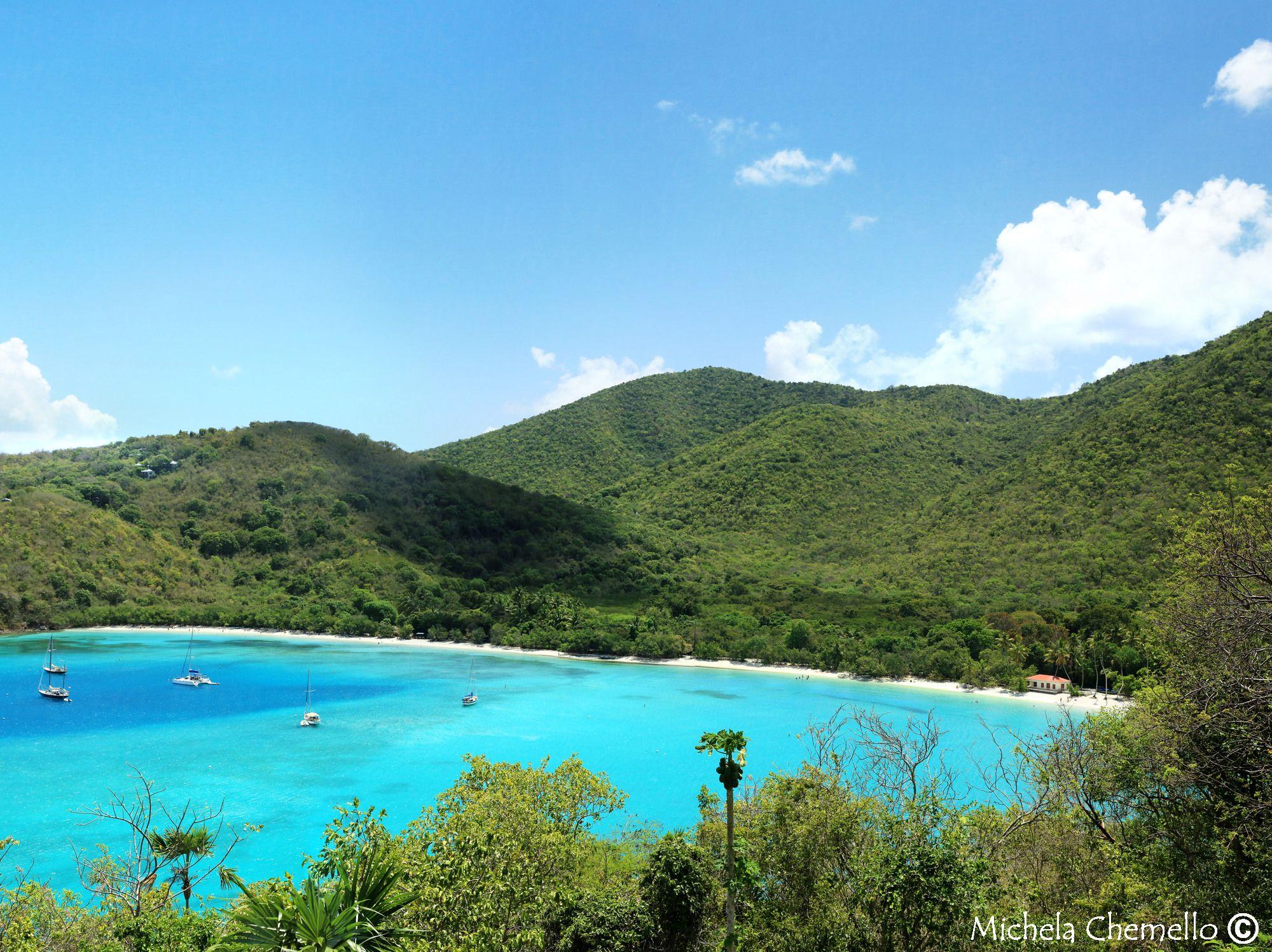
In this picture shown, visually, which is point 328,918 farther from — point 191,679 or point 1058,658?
point 191,679

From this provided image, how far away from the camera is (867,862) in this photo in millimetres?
13508

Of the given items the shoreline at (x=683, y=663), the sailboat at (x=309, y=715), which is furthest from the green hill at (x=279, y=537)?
the sailboat at (x=309, y=715)

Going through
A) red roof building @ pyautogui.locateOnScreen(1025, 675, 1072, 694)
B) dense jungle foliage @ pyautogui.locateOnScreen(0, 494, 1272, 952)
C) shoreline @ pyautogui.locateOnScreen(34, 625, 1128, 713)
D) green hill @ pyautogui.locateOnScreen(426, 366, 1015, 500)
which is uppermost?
green hill @ pyautogui.locateOnScreen(426, 366, 1015, 500)

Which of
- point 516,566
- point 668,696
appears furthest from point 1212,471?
point 516,566

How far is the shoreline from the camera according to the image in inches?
2082

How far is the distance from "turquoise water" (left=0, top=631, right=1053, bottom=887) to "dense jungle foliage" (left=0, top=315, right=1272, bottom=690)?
6.99 meters

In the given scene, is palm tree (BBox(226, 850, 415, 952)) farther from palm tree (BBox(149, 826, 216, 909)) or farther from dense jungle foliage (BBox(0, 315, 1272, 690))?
dense jungle foliage (BBox(0, 315, 1272, 690))

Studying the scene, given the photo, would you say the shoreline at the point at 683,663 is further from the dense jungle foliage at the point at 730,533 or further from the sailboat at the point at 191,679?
the sailboat at the point at 191,679

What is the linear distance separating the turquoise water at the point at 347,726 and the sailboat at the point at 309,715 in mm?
544

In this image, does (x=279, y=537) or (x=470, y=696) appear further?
(x=279, y=537)

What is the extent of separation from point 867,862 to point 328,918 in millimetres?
9304

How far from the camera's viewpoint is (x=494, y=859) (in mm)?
13297
